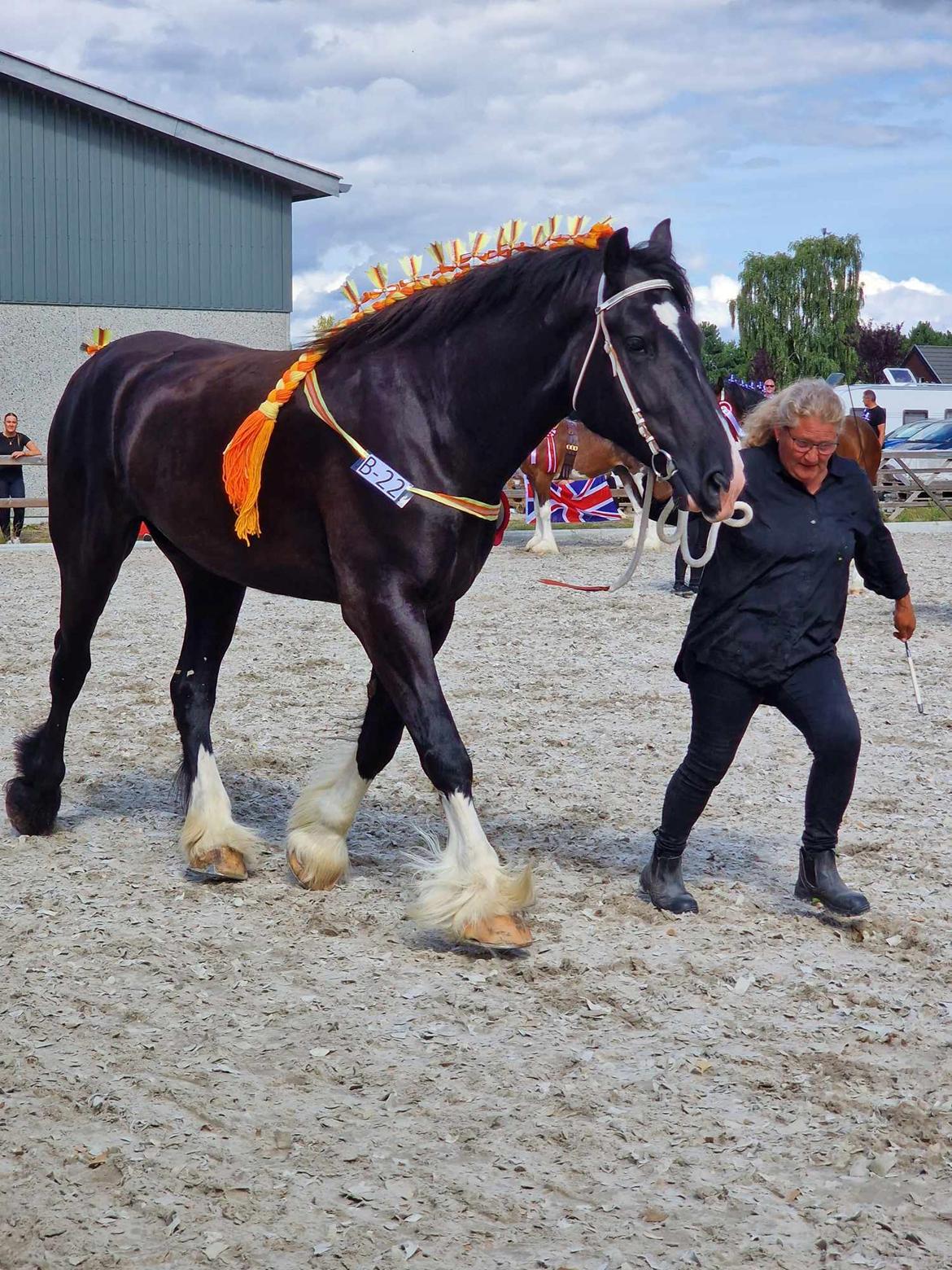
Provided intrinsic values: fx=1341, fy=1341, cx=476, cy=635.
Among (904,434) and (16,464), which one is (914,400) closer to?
(904,434)

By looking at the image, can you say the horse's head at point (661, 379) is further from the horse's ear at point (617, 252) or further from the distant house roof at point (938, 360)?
the distant house roof at point (938, 360)

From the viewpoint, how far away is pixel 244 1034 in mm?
3389

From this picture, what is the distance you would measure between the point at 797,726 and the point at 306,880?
1.70 meters

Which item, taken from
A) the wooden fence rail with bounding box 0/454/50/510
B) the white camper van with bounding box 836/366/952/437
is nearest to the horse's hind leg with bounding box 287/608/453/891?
the wooden fence rail with bounding box 0/454/50/510

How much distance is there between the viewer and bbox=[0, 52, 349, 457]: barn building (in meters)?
20.2

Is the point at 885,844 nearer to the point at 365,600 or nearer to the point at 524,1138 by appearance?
the point at 365,600

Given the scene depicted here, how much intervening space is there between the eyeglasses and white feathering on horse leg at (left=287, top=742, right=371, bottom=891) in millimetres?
1819

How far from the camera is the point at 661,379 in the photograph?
145 inches

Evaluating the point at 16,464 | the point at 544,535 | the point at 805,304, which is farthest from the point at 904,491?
the point at 805,304

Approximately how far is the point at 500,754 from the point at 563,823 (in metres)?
1.14

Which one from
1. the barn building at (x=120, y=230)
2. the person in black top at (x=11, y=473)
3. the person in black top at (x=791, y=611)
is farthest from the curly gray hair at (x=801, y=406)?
the barn building at (x=120, y=230)

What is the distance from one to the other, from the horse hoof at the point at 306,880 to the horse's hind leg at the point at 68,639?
1069 mm

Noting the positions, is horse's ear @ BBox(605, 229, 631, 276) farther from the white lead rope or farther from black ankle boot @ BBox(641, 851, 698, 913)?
black ankle boot @ BBox(641, 851, 698, 913)

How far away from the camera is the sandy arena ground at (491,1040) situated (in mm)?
2533
